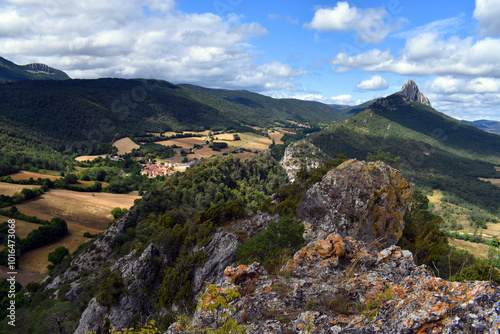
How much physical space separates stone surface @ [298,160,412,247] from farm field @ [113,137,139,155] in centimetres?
15192

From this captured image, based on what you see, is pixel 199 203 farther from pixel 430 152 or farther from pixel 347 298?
pixel 430 152

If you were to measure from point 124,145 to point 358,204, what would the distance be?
166 metres

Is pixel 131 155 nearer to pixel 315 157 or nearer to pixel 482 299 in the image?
pixel 315 157

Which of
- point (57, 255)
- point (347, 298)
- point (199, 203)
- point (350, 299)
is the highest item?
point (347, 298)

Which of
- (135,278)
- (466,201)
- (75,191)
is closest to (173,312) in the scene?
(135,278)

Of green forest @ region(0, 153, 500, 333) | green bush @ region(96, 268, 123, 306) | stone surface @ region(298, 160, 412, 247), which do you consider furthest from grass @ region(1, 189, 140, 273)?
stone surface @ region(298, 160, 412, 247)

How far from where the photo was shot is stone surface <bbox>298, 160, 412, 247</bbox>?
18094 millimetres

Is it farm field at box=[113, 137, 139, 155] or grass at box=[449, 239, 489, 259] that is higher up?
farm field at box=[113, 137, 139, 155]

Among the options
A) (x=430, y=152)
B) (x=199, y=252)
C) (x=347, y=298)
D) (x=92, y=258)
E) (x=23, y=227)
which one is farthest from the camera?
(x=430, y=152)

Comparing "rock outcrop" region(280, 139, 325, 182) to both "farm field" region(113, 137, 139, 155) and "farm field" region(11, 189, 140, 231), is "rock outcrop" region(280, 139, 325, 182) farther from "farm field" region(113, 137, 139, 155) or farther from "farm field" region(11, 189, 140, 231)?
"farm field" region(113, 137, 139, 155)

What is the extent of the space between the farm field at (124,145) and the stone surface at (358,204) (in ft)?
498

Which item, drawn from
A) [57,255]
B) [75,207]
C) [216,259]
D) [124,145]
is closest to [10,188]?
[75,207]

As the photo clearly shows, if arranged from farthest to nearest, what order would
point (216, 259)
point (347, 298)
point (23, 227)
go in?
point (23, 227) → point (216, 259) → point (347, 298)

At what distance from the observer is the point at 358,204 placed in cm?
1859
